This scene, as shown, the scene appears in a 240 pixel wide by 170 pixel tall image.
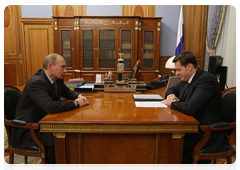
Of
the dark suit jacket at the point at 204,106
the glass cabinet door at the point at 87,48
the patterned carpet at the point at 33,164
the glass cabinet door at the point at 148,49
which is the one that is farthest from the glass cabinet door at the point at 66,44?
the dark suit jacket at the point at 204,106

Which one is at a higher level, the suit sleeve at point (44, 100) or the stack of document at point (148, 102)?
the suit sleeve at point (44, 100)

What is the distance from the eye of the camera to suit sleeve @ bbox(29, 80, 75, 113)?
5.32ft

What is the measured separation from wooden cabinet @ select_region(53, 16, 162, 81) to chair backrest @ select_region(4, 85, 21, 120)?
10.8ft

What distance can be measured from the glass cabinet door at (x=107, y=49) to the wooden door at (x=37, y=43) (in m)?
1.64

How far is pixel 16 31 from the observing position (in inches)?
223

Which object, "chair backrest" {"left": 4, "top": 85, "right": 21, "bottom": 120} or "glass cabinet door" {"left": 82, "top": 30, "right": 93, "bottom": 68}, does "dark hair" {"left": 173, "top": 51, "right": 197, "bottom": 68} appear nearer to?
"chair backrest" {"left": 4, "top": 85, "right": 21, "bottom": 120}

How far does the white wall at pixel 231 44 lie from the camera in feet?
11.9

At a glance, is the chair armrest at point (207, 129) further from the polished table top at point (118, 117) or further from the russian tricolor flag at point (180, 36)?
the russian tricolor flag at point (180, 36)

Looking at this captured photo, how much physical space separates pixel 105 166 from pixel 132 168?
9.1 inches

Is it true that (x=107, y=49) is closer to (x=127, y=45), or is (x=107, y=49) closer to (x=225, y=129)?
(x=127, y=45)

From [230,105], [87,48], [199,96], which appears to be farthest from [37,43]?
[230,105]

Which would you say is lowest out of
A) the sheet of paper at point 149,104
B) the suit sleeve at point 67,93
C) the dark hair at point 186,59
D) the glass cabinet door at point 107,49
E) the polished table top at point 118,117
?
the polished table top at point 118,117
